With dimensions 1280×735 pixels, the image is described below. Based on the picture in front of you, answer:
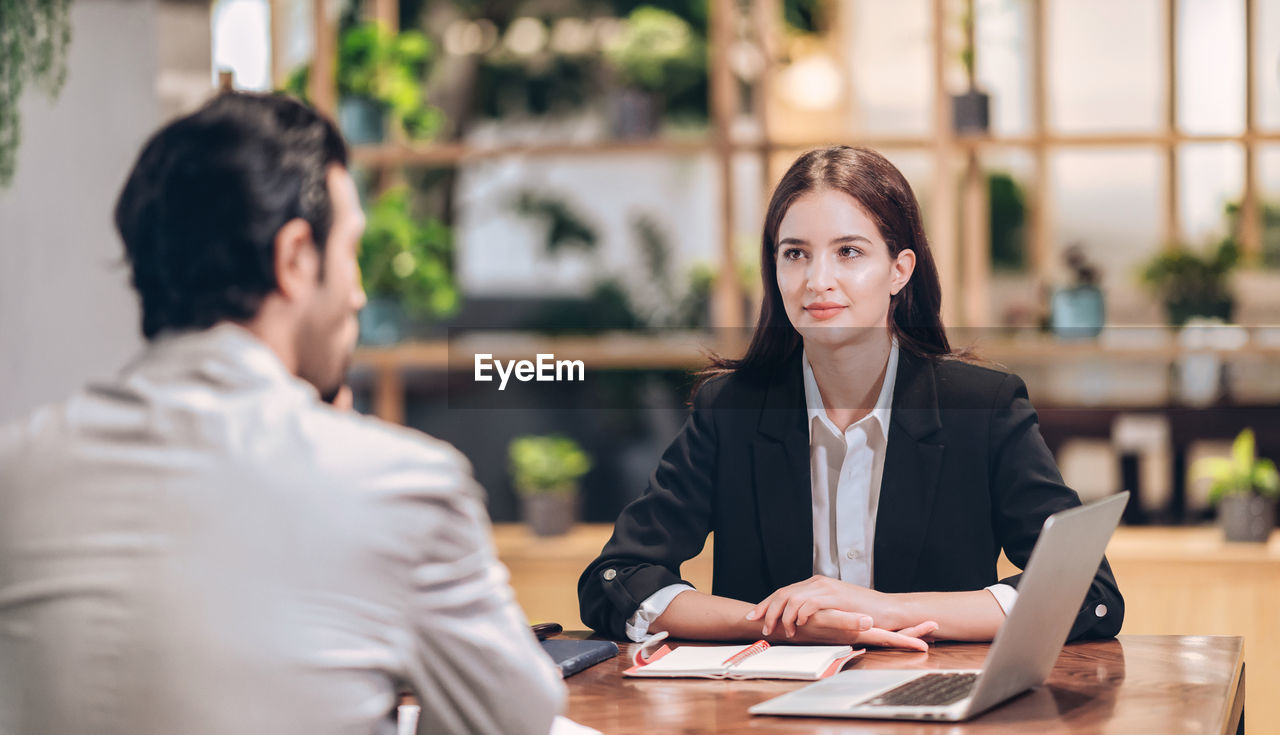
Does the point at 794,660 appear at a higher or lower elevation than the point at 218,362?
lower

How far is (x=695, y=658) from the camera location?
1.44m

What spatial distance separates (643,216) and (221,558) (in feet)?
14.7

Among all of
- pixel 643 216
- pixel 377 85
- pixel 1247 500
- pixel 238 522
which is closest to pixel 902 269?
pixel 238 522

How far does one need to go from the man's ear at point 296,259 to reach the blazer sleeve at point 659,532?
79 cm

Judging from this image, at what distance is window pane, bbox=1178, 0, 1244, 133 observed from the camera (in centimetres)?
500

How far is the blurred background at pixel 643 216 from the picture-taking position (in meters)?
3.54

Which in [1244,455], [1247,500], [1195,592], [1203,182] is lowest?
[1195,592]

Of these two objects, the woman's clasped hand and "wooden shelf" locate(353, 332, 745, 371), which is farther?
"wooden shelf" locate(353, 332, 745, 371)

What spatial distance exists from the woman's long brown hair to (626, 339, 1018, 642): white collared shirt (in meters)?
0.08

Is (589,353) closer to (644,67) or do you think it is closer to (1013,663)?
(644,67)

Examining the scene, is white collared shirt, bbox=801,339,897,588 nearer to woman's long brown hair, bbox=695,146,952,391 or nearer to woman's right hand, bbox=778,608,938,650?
woman's long brown hair, bbox=695,146,952,391

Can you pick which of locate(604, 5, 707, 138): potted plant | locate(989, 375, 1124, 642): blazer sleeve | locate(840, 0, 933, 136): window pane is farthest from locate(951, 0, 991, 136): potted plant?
locate(840, 0, 933, 136): window pane

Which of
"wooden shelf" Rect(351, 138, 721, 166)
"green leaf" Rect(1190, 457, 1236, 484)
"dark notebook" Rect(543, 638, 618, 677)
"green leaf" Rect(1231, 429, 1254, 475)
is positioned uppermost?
"wooden shelf" Rect(351, 138, 721, 166)

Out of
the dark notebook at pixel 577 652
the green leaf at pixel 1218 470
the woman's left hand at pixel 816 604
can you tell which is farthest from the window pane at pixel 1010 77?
the dark notebook at pixel 577 652
